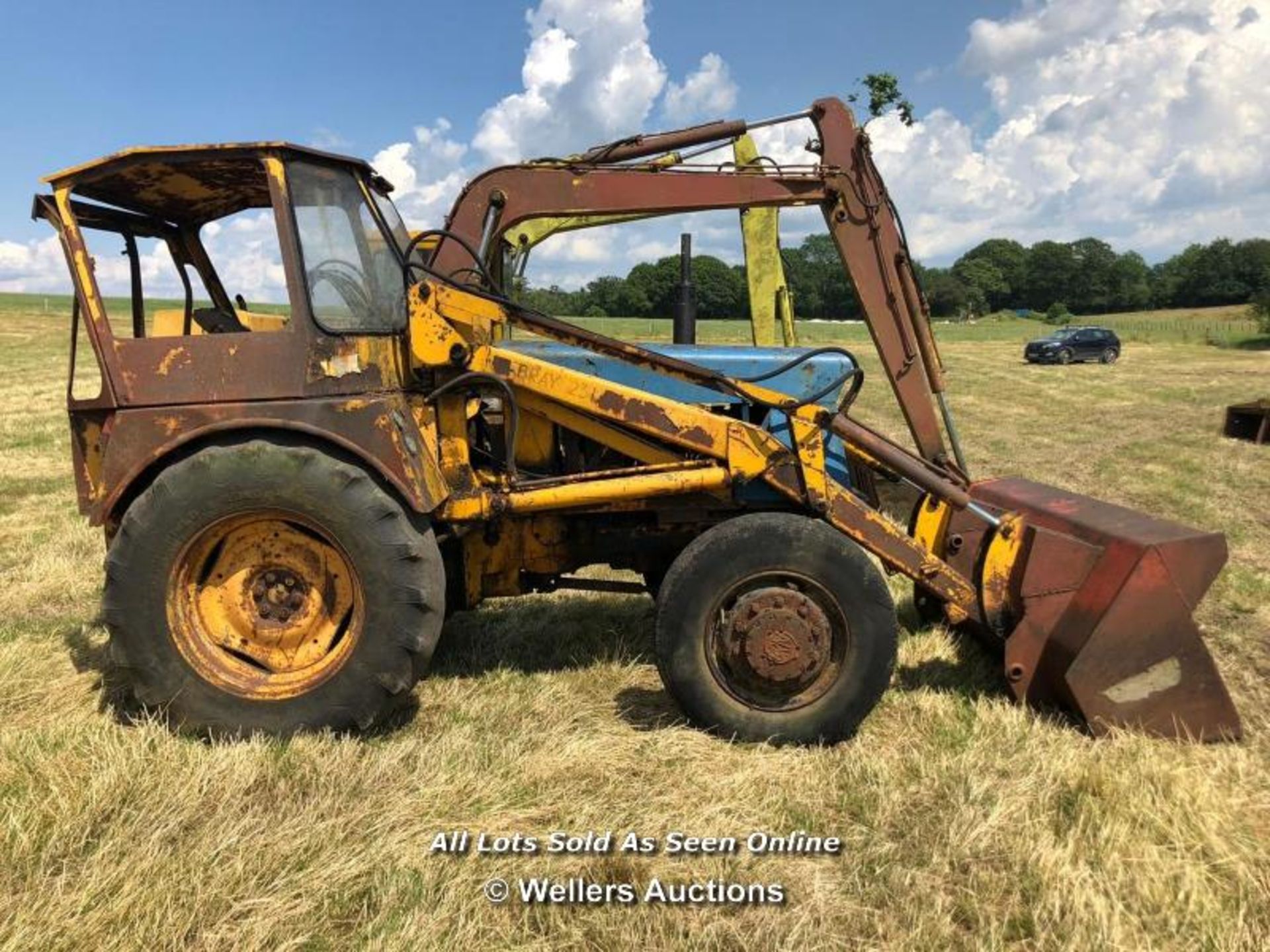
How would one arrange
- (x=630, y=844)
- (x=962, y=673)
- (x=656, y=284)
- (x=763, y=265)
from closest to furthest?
(x=630, y=844) → (x=962, y=673) → (x=763, y=265) → (x=656, y=284)

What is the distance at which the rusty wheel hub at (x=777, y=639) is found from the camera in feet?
11.8

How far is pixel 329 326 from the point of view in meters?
3.63

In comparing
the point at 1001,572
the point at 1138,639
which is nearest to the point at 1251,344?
the point at 1001,572

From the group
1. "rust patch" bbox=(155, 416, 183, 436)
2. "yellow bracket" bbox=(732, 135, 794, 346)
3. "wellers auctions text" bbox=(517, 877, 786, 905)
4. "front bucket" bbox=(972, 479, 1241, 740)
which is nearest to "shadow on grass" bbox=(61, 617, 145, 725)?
"rust patch" bbox=(155, 416, 183, 436)

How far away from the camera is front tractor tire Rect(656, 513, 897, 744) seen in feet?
11.8

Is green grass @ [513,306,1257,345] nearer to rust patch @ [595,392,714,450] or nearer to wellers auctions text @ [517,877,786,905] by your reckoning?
rust patch @ [595,392,714,450]

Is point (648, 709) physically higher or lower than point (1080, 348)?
lower

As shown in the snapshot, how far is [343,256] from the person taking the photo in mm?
3816

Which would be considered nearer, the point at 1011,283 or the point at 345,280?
the point at 345,280

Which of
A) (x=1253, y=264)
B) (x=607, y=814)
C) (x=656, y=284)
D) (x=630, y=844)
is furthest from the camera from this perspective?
(x=1253, y=264)

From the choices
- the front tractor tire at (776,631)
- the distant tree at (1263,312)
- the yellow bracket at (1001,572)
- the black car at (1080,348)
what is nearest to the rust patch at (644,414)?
the front tractor tire at (776,631)

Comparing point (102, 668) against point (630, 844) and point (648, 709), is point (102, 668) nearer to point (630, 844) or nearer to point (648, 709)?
point (648, 709)

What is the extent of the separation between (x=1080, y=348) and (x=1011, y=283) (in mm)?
75806

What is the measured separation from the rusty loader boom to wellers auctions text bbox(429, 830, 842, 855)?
0.70m
